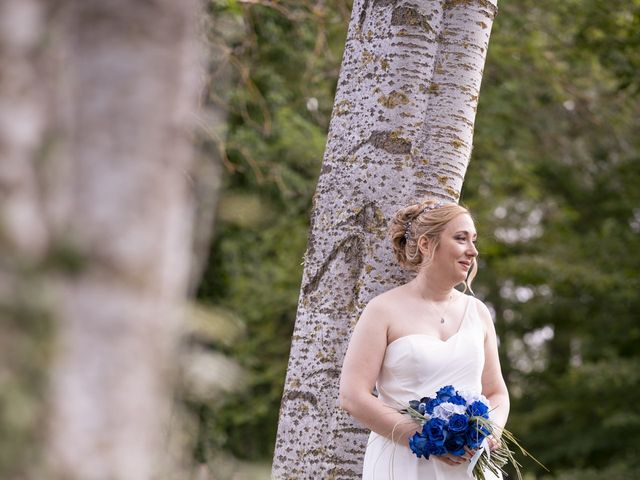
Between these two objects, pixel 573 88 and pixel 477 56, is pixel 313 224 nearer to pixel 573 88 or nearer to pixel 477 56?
pixel 477 56

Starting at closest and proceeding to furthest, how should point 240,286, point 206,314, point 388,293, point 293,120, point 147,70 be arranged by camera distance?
point 147,70, point 206,314, point 388,293, point 293,120, point 240,286

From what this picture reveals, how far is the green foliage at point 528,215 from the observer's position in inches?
474

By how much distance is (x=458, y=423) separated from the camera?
12.5 ft

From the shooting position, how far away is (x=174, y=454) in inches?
59.9

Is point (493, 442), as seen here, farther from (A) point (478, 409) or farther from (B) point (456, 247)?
(B) point (456, 247)

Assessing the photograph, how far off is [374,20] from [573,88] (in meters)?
Result: 8.77

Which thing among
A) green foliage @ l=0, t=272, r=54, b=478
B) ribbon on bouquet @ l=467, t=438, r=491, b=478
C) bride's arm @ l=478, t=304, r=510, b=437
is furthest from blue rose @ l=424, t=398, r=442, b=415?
green foliage @ l=0, t=272, r=54, b=478

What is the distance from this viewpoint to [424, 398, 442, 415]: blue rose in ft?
13.0

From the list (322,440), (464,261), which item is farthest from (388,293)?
(322,440)

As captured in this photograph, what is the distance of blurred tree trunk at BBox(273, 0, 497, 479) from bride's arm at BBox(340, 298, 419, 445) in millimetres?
250

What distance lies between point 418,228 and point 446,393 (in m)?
0.72

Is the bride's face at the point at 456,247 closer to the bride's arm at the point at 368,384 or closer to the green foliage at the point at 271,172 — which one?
the bride's arm at the point at 368,384

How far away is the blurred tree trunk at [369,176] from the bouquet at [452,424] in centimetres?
42

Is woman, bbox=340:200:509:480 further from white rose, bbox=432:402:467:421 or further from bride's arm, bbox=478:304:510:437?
white rose, bbox=432:402:467:421
